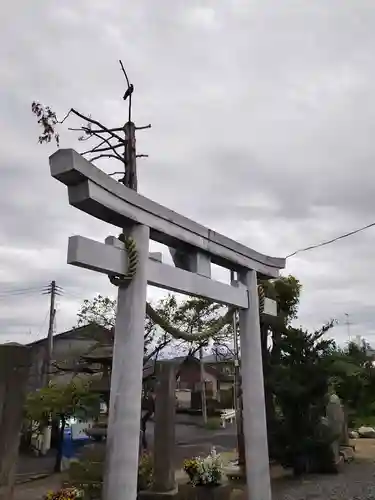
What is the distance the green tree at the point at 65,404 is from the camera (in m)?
12.4

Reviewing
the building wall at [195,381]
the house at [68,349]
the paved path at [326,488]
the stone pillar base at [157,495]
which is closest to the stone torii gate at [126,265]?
the stone pillar base at [157,495]

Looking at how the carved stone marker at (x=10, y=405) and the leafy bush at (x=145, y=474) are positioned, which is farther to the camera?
the leafy bush at (x=145, y=474)

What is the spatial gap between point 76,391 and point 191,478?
21.3ft

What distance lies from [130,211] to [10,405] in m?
1.86

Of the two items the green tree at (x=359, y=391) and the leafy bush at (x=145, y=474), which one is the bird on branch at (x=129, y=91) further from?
the green tree at (x=359, y=391)

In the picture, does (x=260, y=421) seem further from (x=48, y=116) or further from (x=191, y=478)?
(x=48, y=116)

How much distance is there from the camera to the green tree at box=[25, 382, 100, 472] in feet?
40.8

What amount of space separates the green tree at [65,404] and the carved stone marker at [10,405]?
28.8ft

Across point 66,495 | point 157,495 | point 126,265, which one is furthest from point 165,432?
point 126,265

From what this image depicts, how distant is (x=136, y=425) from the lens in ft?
11.7

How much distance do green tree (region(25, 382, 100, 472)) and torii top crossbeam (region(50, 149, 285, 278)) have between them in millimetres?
8510

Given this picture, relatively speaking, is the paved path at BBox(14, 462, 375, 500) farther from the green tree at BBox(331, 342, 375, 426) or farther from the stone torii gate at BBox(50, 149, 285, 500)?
the green tree at BBox(331, 342, 375, 426)

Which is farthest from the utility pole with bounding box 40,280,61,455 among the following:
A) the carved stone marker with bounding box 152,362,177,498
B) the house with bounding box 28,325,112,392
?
the carved stone marker with bounding box 152,362,177,498

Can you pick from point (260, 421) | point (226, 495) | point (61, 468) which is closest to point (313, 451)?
point (226, 495)
